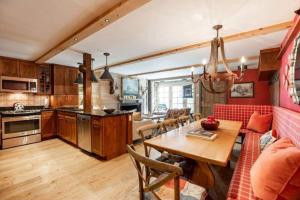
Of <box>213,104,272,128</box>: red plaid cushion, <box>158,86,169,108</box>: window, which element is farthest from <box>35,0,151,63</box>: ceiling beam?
<box>158,86,169,108</box>: window

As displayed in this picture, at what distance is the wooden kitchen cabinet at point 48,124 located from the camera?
14.3 feet

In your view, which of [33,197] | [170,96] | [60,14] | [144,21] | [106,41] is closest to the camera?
[33,197]

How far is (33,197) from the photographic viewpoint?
1.91m

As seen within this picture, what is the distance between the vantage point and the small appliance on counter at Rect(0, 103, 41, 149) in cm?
366

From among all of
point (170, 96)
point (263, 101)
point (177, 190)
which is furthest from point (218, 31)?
point (170, 96)

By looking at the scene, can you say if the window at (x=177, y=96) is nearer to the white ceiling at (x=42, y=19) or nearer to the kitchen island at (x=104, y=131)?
the kitchen island at (x=104, y=131)

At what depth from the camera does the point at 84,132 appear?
11.2 ft

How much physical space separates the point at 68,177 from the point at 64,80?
373cm

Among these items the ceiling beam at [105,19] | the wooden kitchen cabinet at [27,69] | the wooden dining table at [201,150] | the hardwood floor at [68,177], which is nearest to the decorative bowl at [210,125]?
the wooden dining table at [201,150]

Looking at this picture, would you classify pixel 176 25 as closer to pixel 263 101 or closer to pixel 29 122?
pixel 29 122

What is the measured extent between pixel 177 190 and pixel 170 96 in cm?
792

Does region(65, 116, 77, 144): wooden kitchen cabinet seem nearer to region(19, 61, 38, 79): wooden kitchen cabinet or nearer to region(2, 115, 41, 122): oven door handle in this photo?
region(2, 115, 41, 122): oven door handle

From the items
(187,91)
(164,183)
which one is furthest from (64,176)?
(187,91)

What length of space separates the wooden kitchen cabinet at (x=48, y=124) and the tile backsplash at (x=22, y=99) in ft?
2.31
